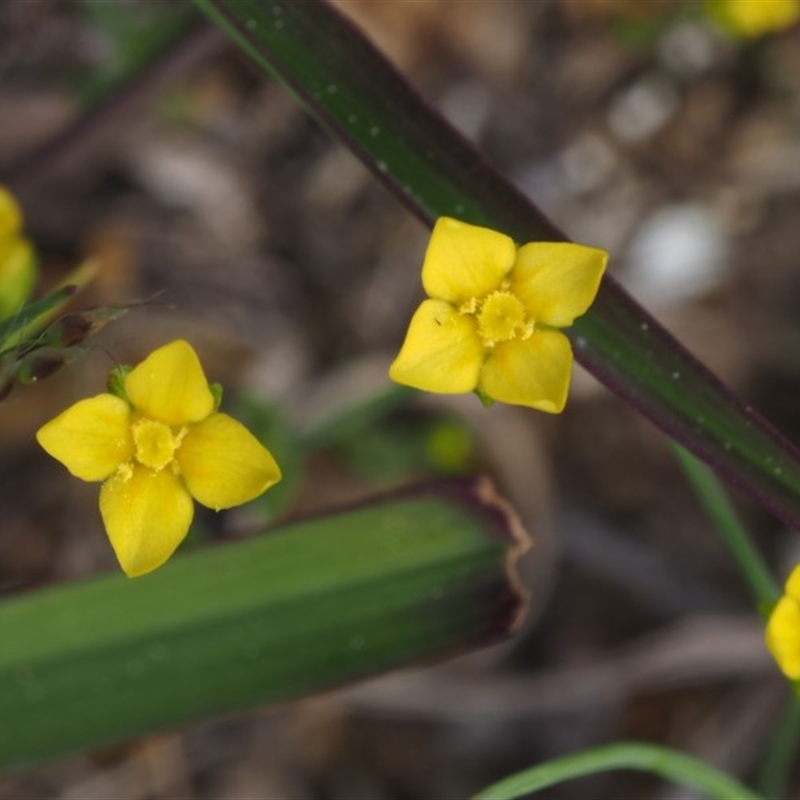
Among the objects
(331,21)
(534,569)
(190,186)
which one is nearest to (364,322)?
Result: (190,186)

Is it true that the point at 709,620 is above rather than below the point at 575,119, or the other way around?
Result: below

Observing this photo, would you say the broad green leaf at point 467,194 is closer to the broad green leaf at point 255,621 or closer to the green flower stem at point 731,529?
the green flower stem at point 731,529

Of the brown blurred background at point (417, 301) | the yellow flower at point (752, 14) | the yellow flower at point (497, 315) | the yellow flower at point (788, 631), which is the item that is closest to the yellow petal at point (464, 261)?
the yellow flower at point (497, 315)

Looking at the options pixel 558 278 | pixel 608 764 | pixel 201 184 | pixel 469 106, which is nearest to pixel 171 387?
pixel 558 278

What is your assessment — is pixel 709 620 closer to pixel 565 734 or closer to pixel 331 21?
pixel 565 734

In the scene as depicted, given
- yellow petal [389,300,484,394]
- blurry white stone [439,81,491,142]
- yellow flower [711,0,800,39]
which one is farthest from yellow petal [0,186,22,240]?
yellow flower [711,0,800,39]

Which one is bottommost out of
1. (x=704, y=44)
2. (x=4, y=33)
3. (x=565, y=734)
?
(x=565, y=734)
